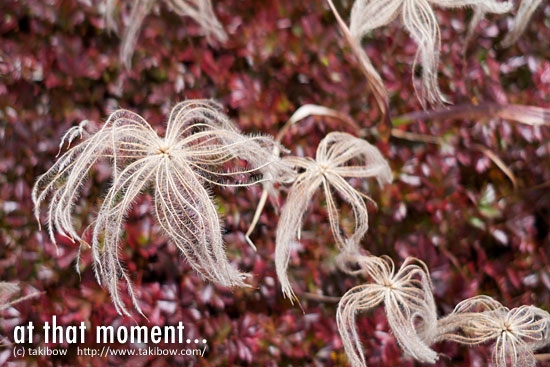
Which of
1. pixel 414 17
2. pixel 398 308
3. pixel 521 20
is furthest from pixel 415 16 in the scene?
pixel 398 308

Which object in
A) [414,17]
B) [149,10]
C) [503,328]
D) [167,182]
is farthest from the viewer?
[149,10]

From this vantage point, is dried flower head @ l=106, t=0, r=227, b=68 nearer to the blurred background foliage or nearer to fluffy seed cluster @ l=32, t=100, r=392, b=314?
the blurred background foliage

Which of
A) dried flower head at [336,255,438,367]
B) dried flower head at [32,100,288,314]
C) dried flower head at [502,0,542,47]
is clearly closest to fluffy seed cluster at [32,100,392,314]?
dried flower head at [32,100,288,314]

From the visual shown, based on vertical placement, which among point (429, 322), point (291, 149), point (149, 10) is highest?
point (149, 10)

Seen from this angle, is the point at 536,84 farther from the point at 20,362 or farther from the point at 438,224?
the point at 20,362

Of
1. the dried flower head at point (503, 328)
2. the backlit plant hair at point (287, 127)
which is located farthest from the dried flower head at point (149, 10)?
the dried flower head at point (503, 328)

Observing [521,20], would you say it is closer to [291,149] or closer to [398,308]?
[291,149]

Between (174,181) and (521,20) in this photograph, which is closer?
(174,181)
